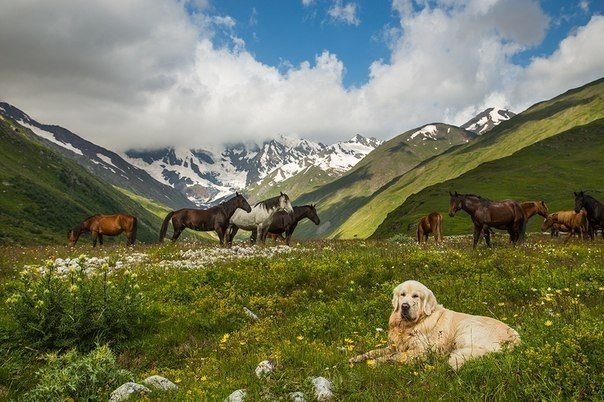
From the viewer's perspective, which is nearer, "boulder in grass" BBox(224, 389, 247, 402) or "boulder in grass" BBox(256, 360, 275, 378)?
"boulder in grass" BBox(224, 389, 247, 402)

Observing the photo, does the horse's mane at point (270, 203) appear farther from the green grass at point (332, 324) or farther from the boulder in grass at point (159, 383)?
the boulder in grass at point (159, 383)

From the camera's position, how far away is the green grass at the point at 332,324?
5.91m

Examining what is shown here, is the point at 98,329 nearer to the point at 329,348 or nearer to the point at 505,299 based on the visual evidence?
the point at 329,348

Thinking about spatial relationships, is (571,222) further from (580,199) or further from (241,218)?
(241,218)

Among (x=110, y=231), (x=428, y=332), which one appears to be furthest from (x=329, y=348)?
(x=110, y=231)

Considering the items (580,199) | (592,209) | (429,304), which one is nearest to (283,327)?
(429,304)

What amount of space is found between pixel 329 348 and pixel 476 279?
674cm

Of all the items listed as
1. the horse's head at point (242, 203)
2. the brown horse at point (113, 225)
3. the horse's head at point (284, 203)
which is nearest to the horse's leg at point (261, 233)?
the horse's head at point (242, 203)

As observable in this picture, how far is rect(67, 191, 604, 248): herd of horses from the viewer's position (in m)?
24.7

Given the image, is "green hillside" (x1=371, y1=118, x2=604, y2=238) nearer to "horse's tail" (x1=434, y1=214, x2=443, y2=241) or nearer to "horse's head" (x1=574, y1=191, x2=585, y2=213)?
"horse's head" (x1=574, y1=191, x2=585, y2=213)

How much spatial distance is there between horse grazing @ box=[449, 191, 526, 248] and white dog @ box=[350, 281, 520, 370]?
1687 centimetres

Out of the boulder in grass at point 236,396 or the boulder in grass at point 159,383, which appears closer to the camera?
the boulder in grass at point 236,396

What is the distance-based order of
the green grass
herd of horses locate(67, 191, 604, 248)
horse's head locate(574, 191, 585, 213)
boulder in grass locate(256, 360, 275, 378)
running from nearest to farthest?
1. the green grass
2. boulder in grass locate(256, 360, 275, 378)
3. herd of horses locate(67, 191, 604, 248)
4. horse's head locate(574, 191, 585, 213)

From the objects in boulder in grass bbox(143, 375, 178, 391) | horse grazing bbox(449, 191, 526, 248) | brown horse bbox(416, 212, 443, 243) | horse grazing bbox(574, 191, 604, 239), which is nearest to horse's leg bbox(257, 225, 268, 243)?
horse grazing bbox(449, 191, 526, 248)
